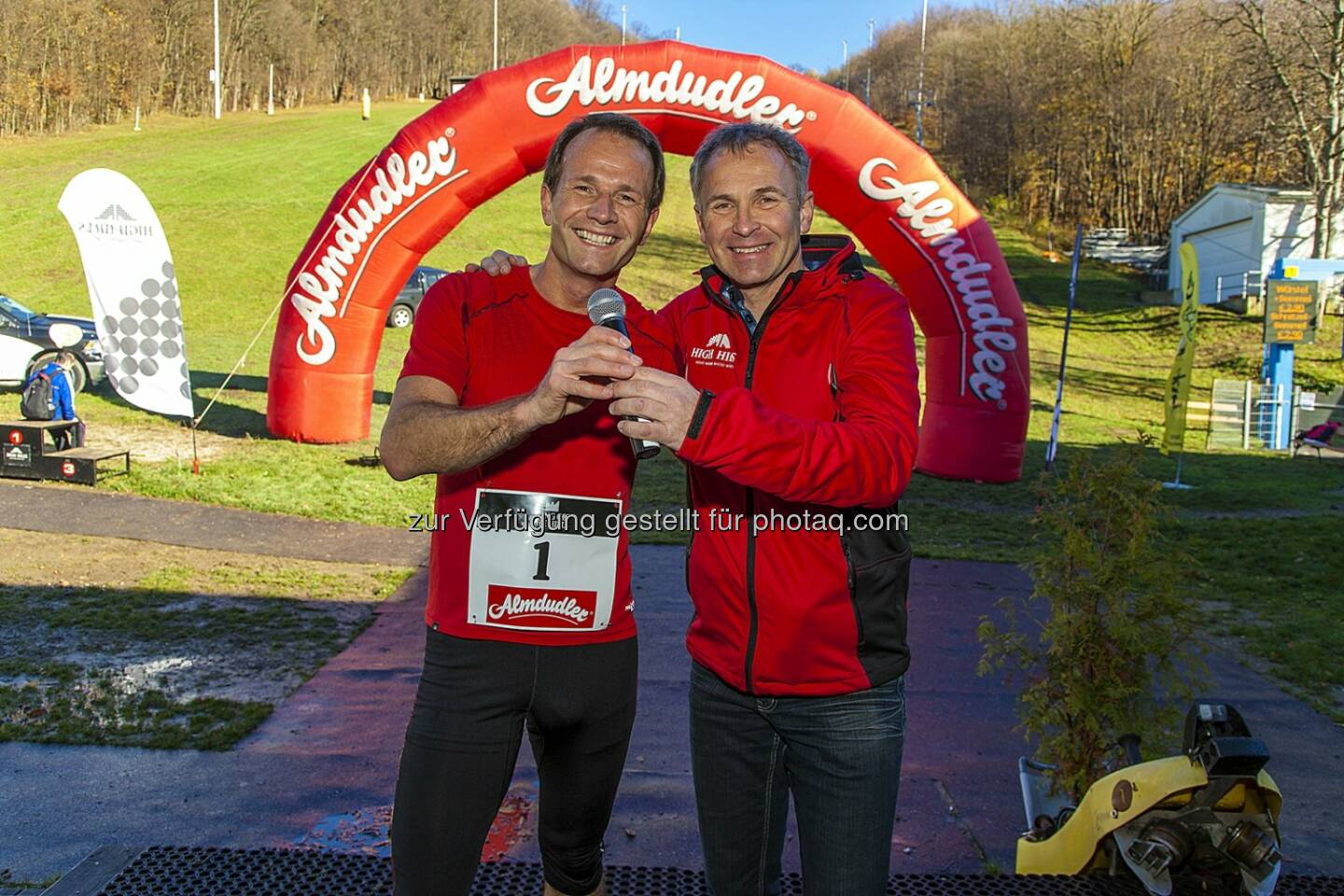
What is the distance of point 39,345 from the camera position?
48.8ft

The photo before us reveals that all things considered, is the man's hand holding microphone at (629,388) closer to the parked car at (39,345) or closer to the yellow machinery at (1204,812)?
the yellow machinery at (1204,812)

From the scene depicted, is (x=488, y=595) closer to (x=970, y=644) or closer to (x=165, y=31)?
(x=970, y=644)

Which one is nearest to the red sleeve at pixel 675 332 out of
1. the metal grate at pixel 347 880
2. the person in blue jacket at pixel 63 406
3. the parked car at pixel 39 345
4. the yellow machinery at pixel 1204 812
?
the metal grate at pixel 347 880

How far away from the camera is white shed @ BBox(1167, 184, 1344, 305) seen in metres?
27.8

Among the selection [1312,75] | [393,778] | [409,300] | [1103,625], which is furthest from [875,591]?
[1312,75]

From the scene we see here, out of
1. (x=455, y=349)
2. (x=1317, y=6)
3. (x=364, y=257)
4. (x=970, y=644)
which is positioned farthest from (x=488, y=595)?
(x=1317, y=6)

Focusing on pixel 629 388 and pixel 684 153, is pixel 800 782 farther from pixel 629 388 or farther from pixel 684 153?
pixel 684 153

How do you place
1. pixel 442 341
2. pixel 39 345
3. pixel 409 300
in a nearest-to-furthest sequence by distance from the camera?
pixel 442 341
pixel 39 345
pixel 409 300

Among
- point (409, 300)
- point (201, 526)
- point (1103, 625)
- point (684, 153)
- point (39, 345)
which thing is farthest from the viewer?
point (409, 300)

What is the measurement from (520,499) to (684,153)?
29.0 ft

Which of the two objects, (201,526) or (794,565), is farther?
(201,526)

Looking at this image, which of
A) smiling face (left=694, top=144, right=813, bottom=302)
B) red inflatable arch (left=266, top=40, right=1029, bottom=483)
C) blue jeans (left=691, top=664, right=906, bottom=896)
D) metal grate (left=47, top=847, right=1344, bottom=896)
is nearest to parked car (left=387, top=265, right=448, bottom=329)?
red inflatable arch (left=266, top=40, right=1029, bottom=483)

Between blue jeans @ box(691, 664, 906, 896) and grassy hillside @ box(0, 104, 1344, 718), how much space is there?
4688mm

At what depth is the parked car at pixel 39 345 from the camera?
47.6 ft
